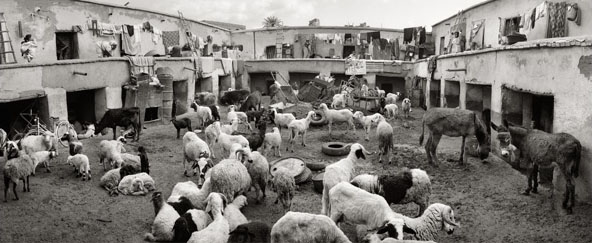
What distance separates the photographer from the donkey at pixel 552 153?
29.4 feet

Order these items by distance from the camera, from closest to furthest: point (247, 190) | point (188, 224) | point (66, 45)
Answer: point (188, 224), point (247, 190), point (66, 45)

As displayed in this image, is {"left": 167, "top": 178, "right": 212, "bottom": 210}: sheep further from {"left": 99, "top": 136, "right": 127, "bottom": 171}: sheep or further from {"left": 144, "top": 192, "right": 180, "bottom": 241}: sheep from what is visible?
{"left": 99, "top": 136, "right": 127, "bottom": 171}: sheep

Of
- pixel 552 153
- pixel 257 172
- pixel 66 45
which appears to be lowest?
pixel 257 172

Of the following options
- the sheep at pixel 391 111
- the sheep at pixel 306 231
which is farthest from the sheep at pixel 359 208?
the sheep at pixel 391 111

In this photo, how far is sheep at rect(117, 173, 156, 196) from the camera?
10.4 meters

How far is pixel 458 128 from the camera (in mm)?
13070

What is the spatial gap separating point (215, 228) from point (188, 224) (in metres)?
0.86

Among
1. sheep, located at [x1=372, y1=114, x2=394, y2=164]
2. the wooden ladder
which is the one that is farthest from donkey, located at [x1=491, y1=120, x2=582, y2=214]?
the wooden ladder

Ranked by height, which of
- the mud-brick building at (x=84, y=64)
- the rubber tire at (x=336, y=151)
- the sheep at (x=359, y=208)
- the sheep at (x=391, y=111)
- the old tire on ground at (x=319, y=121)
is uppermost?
the mud-brick building at (x=84, y=64)

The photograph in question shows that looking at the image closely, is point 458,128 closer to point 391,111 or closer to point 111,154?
point 391,111

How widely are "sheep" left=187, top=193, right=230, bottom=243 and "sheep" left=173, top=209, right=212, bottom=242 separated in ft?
0.64

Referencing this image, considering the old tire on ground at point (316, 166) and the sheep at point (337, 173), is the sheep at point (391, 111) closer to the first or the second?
the old tire on ground at point (316, 166)

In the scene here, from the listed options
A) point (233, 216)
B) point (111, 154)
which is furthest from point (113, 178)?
point (233, 216)

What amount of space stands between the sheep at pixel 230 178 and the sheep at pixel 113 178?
9.32ft
